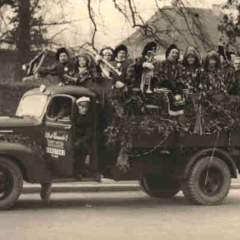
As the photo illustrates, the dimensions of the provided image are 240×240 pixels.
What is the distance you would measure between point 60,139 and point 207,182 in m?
2.64

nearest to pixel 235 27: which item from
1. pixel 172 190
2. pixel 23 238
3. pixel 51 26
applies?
pixel 51 26

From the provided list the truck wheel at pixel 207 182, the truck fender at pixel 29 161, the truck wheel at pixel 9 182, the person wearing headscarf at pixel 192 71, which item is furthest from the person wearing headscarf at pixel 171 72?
the truck wheel at pixel 9 182

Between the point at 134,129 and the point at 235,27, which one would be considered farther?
the point at 235,27

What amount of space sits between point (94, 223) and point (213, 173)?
3.13 m

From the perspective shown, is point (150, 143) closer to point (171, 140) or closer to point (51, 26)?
point (171, 140)

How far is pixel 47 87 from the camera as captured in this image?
11023mm

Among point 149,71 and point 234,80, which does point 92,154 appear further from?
point 234,80

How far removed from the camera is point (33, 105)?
436 inches

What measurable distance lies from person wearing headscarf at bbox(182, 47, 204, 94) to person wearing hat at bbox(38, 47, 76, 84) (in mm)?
1801

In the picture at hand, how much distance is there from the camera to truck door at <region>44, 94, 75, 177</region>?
10414 mm

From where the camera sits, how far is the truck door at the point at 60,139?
34.2 ft

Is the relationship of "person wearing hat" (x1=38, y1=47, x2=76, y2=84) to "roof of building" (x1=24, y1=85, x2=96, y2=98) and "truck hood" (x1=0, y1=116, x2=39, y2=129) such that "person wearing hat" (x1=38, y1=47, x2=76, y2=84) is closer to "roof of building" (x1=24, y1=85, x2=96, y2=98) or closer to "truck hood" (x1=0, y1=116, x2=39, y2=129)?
"roof of building" (x1=24, y1=85, x2=96, y2=98)

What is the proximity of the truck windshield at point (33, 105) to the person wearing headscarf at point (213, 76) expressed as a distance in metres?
2.66

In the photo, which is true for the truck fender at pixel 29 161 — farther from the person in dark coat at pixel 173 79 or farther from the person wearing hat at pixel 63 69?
the person in dark coat at pixel 173 79
